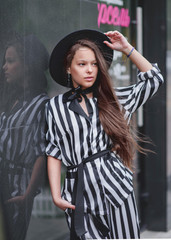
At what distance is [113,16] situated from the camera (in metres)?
4.35

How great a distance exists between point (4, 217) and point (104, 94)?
0.97 meters

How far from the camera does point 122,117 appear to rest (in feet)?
9.43

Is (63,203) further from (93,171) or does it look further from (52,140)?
(52,140)

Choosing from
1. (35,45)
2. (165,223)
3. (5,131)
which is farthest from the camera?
(165,223)

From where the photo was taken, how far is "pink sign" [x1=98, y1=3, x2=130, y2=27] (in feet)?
13.3

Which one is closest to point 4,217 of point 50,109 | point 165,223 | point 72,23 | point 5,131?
point 5,131

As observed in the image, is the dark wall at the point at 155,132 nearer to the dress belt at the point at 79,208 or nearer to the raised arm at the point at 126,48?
the raised arm at the point at 126,48

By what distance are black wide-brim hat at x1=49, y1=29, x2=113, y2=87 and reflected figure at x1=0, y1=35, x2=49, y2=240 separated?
0.68 ft

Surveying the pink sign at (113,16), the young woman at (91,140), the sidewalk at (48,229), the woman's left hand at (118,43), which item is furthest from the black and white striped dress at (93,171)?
the pink sign at (113,16)

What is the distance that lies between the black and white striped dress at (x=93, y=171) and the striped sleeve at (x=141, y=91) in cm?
4

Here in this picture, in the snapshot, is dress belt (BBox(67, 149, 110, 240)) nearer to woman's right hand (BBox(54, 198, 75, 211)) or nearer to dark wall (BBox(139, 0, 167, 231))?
woman's right hand (BBox(54, 198, 75, 211))

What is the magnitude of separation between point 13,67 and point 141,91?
2.65 feet

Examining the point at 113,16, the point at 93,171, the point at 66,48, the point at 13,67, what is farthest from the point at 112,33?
the point at 113,16

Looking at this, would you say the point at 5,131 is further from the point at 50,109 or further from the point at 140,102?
the point at 140,102
